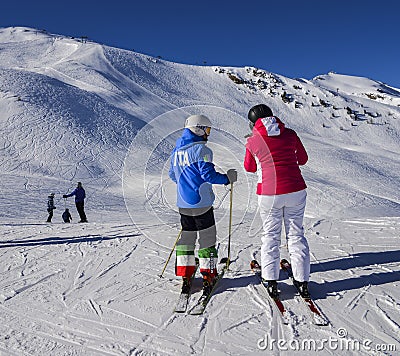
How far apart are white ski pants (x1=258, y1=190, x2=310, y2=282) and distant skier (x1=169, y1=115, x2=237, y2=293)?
641 mm

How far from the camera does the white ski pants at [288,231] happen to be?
4273 mm

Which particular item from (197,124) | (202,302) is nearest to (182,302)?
(202,302)

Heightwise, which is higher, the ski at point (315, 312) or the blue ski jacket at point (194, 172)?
the blue ski jacket at point (194, 172)

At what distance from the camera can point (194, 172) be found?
4.41 metres

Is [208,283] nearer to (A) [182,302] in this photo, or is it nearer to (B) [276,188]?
(A) [182,302]

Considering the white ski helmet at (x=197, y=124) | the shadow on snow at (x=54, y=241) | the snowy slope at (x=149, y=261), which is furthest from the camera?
the shadow on snow at (x=54, y=241)

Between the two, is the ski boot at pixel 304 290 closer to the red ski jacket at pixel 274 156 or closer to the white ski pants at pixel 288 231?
the white ski pants at pixel 288 231

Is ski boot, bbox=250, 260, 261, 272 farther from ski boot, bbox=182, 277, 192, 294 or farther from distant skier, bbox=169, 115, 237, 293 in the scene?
ski boot, bbox=182, 277, 192, 294

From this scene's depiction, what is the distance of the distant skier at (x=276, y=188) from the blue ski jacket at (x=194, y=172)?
478 millimetres

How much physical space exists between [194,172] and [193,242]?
0.99 metres

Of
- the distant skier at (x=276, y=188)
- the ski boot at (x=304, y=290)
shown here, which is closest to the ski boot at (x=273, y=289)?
the distant skier at (x=276, y=188)

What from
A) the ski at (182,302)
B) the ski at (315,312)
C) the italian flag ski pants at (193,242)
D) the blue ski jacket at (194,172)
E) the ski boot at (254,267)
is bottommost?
the ski at (182,302)

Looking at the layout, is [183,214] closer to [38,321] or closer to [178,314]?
[178,314]

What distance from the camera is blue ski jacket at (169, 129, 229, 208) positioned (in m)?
4.32
